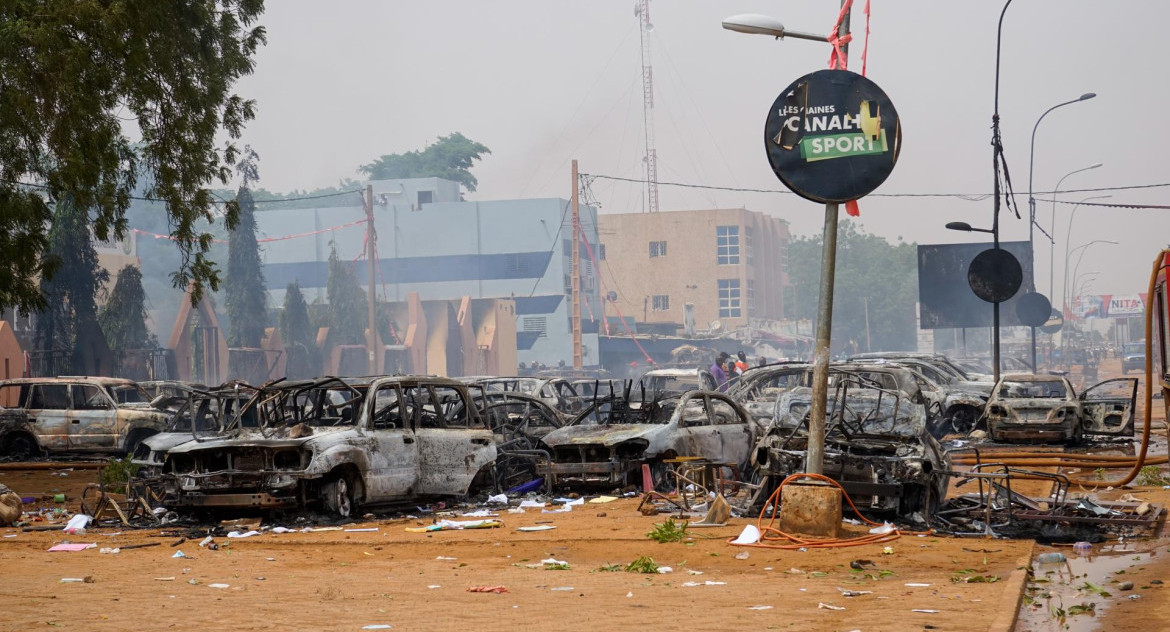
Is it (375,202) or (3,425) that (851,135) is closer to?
(3,425)

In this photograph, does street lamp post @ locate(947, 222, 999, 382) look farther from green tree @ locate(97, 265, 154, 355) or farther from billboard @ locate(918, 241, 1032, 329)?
green tree @ locate(97, 265, 154, 355)

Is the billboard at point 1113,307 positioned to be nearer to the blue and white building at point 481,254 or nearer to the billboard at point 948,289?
the blue and white building at point 481,254

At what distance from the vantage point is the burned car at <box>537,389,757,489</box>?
15.4m

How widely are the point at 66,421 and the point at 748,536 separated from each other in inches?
626

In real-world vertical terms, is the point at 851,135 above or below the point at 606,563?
above

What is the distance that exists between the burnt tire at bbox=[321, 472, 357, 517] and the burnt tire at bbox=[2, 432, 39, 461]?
12.4m

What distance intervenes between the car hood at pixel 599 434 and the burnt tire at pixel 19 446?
12031mm

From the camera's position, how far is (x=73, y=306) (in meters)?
43.1

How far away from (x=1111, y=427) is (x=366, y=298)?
5366cm

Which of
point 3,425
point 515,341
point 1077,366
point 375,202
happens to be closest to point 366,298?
point 515,341

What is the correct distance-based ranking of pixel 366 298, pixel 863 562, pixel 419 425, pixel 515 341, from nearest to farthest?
pixel 863 562 < pixel 419 425 < pixel 366 298 < pixel 515 341

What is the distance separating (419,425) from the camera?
14336mm

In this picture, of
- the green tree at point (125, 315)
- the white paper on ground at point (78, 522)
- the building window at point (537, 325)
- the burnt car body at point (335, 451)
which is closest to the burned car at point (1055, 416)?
the burnt car body at point (335, 451)

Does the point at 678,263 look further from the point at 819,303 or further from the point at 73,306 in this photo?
the point at 819,303
